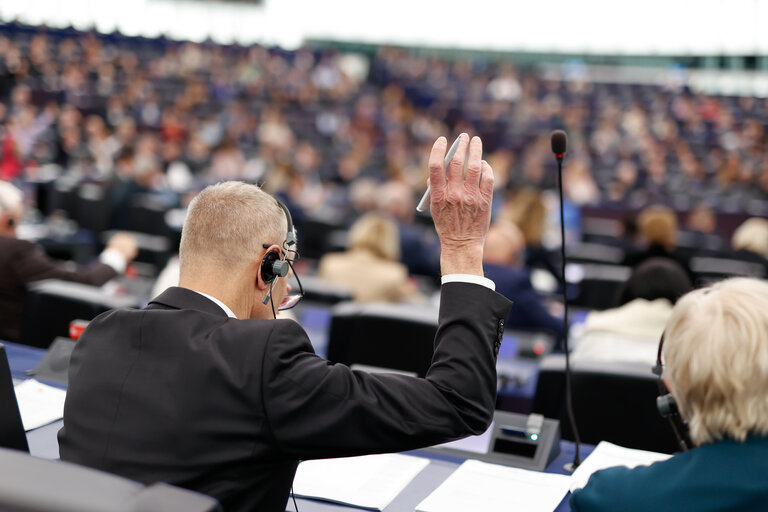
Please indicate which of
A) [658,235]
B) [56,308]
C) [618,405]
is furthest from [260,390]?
[658,235]

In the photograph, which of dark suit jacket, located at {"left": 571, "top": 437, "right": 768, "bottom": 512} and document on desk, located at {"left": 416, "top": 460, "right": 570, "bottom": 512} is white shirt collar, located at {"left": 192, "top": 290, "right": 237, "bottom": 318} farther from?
dark suit jacket, located at {"left": 571, "top": 437, "right": 768, "bottom": 512}

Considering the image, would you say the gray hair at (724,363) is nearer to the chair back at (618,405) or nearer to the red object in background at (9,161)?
the chair back at (618,405)

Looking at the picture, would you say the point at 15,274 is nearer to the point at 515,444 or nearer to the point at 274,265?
the point at 274,265

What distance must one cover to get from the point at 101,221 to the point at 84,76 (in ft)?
26.4

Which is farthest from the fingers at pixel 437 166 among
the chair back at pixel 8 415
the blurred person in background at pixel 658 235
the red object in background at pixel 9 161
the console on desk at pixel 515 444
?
the red object in background at pixel 9 161

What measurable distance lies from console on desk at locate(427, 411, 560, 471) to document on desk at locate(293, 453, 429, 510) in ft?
0.40

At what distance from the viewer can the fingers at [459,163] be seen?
1253mm

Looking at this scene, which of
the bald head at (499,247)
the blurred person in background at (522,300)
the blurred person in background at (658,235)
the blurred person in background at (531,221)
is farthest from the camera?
the blurred person in background at (531,221)

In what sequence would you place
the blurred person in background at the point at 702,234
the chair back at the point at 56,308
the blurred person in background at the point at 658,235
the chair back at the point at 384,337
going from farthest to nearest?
1. the blurred person in background at the point at 702,234
2. the blurred person in background at the point at 658,235
3. the chair back at the point at 384,337
4. the chair back at the point at 56,308

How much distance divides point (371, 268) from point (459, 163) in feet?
8.78

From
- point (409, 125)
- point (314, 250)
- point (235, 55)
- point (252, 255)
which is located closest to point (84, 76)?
point (235, 55)

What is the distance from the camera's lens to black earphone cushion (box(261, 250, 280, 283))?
4.43 feet

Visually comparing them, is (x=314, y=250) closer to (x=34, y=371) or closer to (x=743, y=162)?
(x=34, y=371)

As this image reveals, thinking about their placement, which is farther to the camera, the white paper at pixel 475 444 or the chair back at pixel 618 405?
the chair back at pixel 618 405
